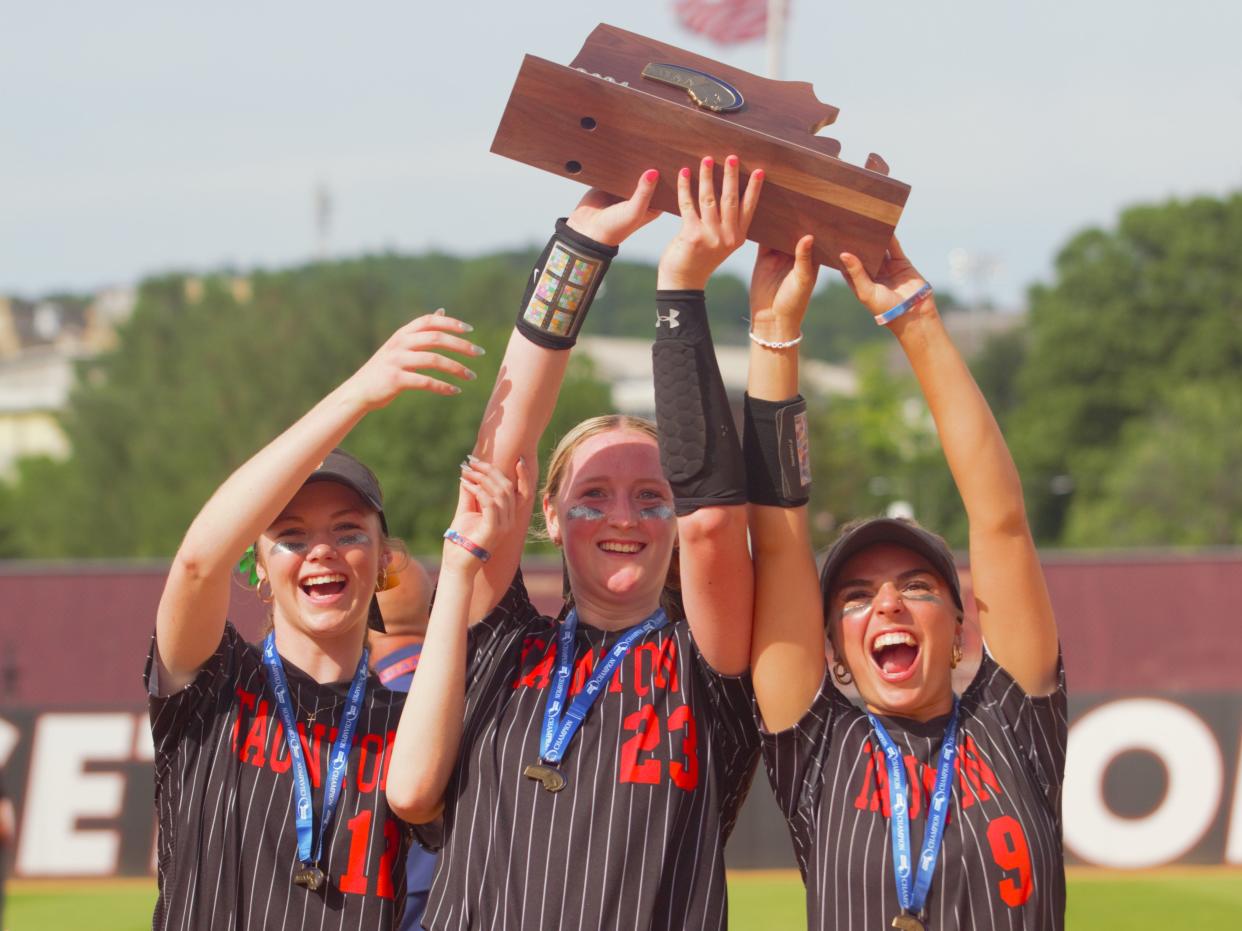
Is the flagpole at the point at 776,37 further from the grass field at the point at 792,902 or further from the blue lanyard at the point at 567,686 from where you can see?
the blue lanyard at the point at 567,686

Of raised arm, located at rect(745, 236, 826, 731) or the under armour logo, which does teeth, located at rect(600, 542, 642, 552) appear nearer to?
raised arm, located at rect(745, 236, 826, 731)

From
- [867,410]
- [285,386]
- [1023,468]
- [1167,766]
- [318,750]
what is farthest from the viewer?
[867,410]

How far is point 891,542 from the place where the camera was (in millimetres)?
3514

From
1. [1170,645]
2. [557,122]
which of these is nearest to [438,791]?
[557,122]

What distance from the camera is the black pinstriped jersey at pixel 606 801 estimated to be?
324 cm

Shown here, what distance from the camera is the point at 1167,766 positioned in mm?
12484

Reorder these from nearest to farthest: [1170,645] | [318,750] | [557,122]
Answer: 1. [557,122]
2. [318,750]
3. [1170,645]

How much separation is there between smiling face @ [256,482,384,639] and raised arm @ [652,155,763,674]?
859 millimetres

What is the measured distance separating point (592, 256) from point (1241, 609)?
13.2 m

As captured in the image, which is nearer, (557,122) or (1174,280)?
(557,122)

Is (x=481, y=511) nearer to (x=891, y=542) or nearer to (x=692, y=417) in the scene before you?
(x=692, y=417)

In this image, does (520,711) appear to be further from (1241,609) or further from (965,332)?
(965,332)

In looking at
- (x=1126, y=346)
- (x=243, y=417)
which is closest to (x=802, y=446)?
(x=243, y=417)

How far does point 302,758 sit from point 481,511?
2.21 feet
